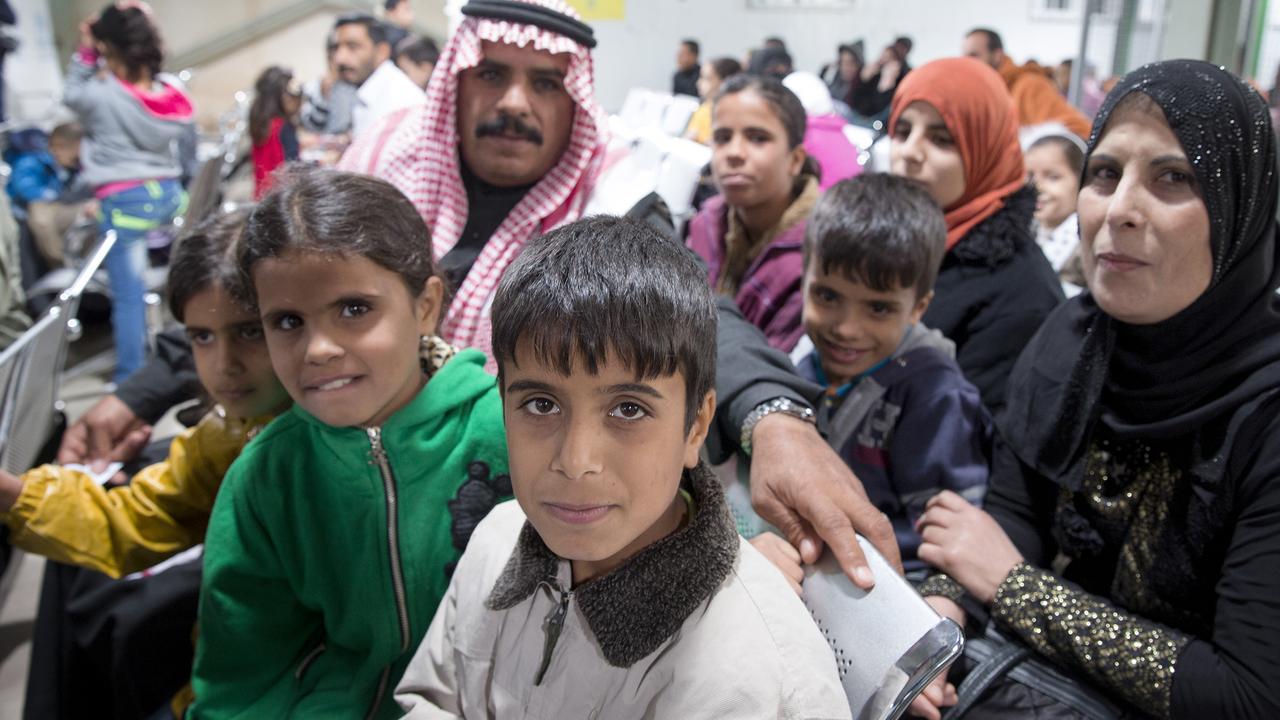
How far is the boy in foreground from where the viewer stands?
0.97 m

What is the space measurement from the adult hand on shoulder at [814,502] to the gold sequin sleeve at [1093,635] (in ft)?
1.20

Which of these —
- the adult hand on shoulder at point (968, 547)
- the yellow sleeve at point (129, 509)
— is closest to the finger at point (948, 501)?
the adult hand on shoulder at point (968, 547)

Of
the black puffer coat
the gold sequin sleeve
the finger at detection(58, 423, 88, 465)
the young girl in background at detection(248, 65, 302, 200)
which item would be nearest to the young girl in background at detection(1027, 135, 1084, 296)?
the black puffer coat

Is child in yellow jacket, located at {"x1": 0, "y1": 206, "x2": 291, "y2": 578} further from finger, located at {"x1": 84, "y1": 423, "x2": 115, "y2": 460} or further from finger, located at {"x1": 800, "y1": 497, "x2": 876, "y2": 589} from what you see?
finger, located at {"x1": 800, "y1": 497, "x2": 876, "y2": 589}

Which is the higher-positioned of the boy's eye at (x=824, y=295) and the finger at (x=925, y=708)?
the boy's eye at (x=824, y=295)

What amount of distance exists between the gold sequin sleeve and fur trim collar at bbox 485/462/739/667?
2.12 feet

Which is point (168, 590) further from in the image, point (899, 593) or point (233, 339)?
point (899, 593)

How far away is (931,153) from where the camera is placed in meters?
2.41

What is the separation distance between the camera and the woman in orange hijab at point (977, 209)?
212cm

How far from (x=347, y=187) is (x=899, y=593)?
40.7 inches

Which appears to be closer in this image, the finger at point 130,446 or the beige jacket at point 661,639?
the beige jacket at point 661,639

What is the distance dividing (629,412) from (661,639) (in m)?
0.27

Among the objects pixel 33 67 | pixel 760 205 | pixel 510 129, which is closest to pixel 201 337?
pixel 510 129

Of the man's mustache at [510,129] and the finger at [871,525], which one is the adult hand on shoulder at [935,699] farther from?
the man's mustache at [510,129]
